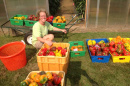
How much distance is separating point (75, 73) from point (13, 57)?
175 centimetres

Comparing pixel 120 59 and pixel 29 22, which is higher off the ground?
pixel 29 22

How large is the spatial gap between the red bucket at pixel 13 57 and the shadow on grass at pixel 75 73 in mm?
1415

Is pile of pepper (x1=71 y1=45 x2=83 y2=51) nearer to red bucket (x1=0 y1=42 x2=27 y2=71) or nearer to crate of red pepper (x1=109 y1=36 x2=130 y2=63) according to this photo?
crate of red pepper (x1=109 y1=36 x2=130 y2=63)

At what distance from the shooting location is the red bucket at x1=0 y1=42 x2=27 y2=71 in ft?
11.0

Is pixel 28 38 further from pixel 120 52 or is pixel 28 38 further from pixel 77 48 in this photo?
pixel 120 52

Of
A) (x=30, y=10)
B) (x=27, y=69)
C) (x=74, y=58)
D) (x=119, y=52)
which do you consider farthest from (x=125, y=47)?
(x=30, y=10)

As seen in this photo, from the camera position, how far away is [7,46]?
377 cm

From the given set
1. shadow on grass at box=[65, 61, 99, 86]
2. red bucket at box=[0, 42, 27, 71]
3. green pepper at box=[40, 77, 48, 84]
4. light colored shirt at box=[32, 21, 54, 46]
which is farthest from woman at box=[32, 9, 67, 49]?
green pepper at box=[40, 77, 48, 84]

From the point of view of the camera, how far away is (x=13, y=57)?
3371 millimetres

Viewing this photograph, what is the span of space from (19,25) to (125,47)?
13.1 feet

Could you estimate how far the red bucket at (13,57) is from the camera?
11.0 ft

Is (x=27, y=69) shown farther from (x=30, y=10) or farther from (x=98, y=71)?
(x=30, y=10)

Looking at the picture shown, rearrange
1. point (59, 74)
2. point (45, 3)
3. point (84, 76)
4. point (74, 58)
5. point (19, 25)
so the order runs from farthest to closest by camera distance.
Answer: point (45, 3)
point (19, 25)
point (74, 58)
point (84, 76)
point (59, 74)

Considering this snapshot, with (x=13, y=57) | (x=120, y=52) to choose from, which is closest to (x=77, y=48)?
(x=120, y=52)
